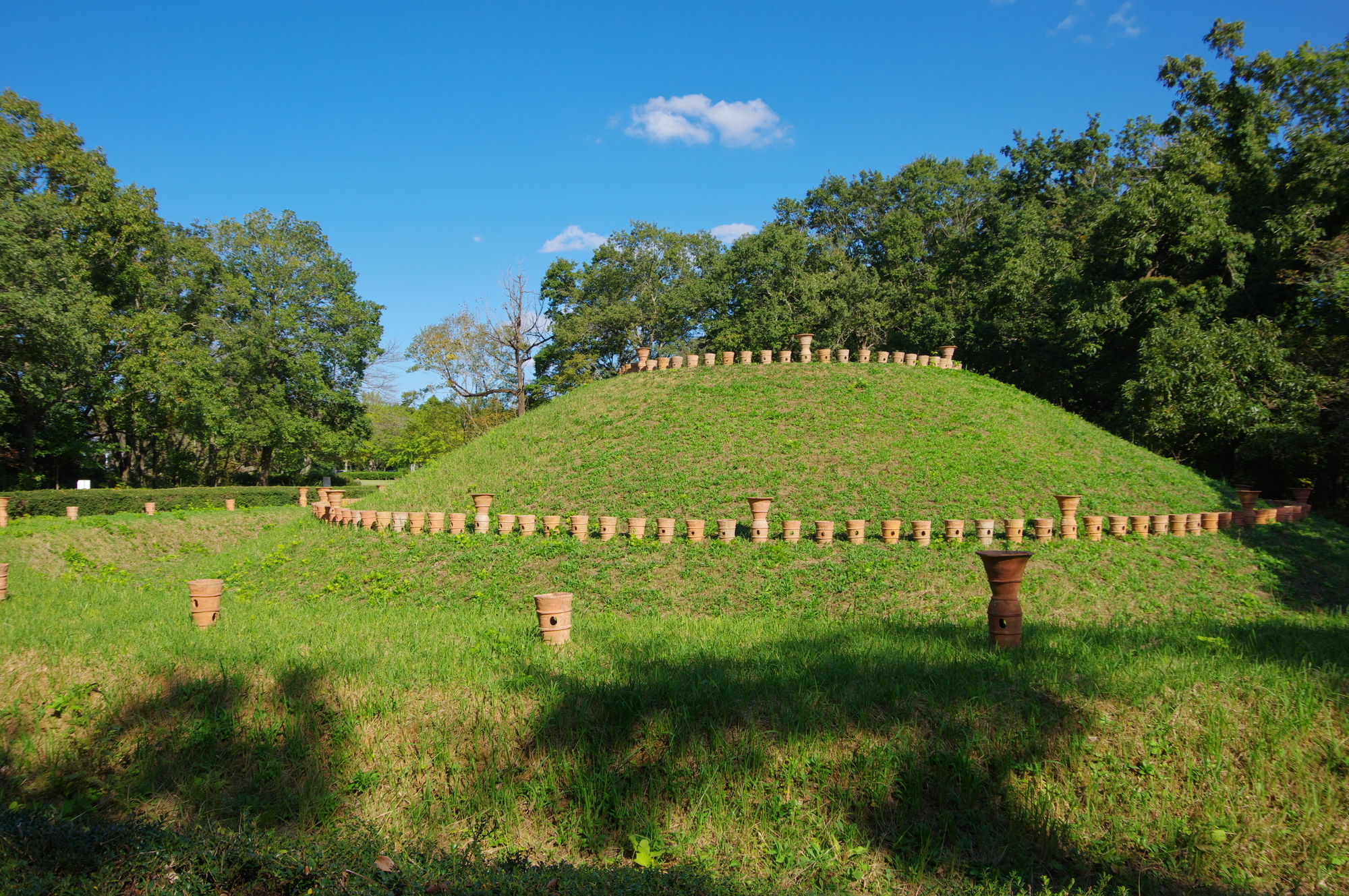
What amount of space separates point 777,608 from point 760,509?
247 centimetres

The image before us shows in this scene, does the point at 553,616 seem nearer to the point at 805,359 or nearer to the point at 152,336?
the point at 805,359

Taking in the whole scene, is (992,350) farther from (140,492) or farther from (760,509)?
(140,492)

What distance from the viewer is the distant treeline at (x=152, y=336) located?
22.0 meters

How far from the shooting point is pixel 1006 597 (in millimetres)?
5633

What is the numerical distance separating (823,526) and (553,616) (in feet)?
21.0

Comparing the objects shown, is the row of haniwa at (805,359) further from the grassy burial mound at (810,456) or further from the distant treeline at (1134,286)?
the distant treeline at (1134,286)

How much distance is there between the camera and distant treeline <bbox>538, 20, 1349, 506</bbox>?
18359 mm

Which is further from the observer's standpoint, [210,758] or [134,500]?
[134,500]

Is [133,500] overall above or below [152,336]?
below

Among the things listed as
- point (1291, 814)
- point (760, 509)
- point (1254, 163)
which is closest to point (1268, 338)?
point (1254, 163)

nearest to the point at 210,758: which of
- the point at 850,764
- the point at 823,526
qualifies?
the point at 850,764

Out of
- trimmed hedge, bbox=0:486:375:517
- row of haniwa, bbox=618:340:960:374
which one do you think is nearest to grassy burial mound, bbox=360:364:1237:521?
row of haniwa, bbox=618:340:960:374

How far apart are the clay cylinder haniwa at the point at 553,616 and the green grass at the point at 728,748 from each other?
0.65ft

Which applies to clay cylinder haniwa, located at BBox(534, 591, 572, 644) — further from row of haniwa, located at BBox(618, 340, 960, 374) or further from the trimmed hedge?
row of haniwa, located at BBox(618, 340, 960, 374)
